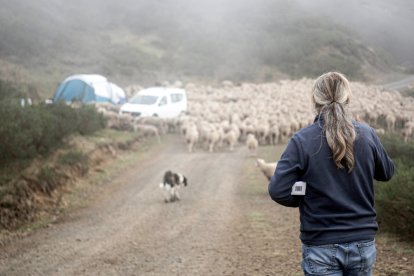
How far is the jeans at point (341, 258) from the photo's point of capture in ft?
9.71

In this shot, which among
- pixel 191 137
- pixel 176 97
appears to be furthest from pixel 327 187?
pixel 176 97

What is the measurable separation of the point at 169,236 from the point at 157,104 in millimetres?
16014

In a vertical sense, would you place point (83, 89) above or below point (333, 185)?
above

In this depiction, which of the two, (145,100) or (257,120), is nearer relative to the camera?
(257,120)

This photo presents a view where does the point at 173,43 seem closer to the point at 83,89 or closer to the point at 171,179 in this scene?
the point at 83,89

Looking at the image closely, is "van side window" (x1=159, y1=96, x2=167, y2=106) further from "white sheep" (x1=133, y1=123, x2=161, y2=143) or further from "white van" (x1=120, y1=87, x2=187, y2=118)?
"white sheep" (x1=133, y1=123, x2=161, y2=143)

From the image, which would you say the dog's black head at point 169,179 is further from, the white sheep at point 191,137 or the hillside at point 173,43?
the hillside at point 173,43

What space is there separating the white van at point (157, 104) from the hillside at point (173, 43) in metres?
8.60

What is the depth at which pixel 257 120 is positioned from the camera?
72.9 feet

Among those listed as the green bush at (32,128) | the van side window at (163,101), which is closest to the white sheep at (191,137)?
the green bush at (32,128)

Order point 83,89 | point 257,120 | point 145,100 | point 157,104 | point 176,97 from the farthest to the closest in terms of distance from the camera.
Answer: point 83,89 → point 176,97 → point 145,100 → point 157,104 → point 257,120

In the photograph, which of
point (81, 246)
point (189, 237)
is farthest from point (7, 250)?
point (189, 237)

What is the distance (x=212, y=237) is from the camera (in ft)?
28.6

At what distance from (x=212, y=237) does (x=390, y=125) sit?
13.4m
